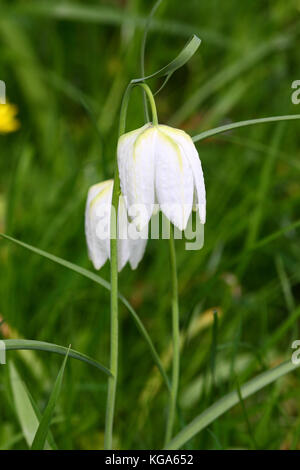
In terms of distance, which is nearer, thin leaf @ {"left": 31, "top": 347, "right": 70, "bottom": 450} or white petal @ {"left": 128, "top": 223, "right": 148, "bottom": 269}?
thin leaf @ {"left": 31, "top": 347, "right": 70, "bottom": 450}

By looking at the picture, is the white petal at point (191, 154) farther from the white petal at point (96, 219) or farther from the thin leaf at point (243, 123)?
the white petal at point (96, 219)

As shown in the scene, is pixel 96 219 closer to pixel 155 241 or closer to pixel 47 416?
pixel 47 416

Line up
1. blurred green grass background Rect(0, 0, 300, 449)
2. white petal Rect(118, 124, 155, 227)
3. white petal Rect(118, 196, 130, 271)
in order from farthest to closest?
1. blurred green grass background Rect(0, 0, 300, 449)
2. white petal Rect(118, 196, 130, 271)
3. white petal Rect(118, 124, 155, 227)

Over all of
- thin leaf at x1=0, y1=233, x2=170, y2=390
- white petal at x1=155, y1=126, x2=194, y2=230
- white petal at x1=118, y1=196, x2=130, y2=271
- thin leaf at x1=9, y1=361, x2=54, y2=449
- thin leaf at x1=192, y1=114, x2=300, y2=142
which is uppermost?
thin leaf at x1=192, y1=114, x2=300, y2=142

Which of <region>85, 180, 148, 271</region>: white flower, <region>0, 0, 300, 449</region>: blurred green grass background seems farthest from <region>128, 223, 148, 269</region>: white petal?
<region>0, 0, 300, 449</region>: blurred green grass background

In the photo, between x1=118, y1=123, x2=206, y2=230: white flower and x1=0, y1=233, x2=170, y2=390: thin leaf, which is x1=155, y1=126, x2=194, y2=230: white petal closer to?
x1=118, y1=123, x2=206, y2=230: white flower
